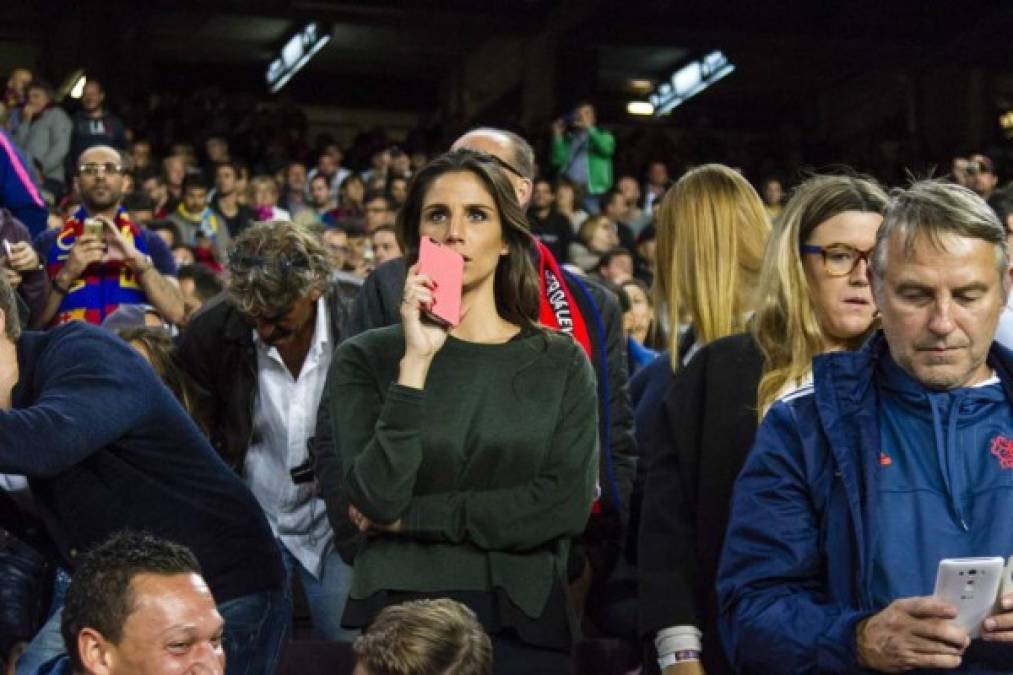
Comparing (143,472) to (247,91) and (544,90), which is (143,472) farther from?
(247,91)

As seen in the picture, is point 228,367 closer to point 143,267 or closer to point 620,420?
point 620,420

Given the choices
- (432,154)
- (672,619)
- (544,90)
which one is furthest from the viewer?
(544,90)

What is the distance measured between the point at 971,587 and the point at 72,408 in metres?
1.97

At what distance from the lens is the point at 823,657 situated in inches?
105

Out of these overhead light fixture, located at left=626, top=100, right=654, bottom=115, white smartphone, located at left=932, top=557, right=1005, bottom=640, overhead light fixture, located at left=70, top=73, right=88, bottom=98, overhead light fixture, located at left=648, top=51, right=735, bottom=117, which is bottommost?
white smartphone, located at left=932, top=557, right=1005, bottom=640

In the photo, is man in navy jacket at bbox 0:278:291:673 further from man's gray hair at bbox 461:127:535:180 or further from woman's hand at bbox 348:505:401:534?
man's gray hair at bbox 461:127:535:180

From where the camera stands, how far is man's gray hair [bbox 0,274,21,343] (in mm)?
3889

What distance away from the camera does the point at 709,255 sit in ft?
13.0

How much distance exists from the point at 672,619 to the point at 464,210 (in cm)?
106

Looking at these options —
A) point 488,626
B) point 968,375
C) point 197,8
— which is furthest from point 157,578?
point 197,8

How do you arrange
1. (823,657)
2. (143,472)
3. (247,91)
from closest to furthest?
(823,657), (143,472), (247,91)

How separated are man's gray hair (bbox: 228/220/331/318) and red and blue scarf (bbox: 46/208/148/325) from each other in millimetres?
1709

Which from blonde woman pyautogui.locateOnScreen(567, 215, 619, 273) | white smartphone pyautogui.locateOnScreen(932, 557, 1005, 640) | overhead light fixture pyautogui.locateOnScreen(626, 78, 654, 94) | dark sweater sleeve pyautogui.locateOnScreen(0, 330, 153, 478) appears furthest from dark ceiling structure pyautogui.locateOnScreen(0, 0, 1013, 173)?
white smartphone pyautogui.locateOnScreen(932, 557, 1005, 640)

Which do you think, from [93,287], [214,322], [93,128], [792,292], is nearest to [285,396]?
[214,322]
